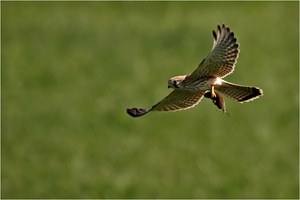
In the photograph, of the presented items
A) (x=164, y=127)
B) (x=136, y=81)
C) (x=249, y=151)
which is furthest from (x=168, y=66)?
(x=249, y=151)

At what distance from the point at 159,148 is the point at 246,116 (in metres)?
2.38

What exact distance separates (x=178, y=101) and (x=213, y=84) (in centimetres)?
41

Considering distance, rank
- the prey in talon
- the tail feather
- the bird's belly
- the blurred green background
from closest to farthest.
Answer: the prey in talon
the bird's belly
the tail feather
the blurred green background

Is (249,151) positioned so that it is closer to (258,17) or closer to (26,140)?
(26,140)

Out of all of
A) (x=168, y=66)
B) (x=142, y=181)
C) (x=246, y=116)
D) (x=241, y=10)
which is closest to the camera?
(x=142, y=181)

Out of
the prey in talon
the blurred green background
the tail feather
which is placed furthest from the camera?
the blurred green background

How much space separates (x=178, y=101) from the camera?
2688 millimetres

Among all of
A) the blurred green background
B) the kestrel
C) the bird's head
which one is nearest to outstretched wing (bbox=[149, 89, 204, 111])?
the kestrel

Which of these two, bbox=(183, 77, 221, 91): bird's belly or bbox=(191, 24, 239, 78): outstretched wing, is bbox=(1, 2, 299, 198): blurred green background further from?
bbox=(183, 77, 221, 91): bird's belly

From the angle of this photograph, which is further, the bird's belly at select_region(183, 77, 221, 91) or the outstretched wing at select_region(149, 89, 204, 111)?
the outstretched wing at select_region(149, 89, 204, 111)

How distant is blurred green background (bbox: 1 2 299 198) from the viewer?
16.4m

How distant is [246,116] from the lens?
18844 mm

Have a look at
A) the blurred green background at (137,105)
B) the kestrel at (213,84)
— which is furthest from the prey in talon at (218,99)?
the blurred green background at (137,105)

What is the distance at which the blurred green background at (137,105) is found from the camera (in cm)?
1639
